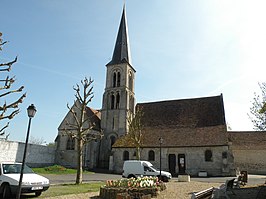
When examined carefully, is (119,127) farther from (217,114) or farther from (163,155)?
(217,114)

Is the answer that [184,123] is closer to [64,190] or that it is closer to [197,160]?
[197,160]

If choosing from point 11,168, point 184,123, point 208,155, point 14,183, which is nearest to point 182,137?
point 184,123

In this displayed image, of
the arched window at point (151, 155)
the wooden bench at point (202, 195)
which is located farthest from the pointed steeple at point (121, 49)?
the wooden bench at point (202, 195)

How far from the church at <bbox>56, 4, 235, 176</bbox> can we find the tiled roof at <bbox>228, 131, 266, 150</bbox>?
15.2 feet

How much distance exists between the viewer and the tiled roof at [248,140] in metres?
31.4

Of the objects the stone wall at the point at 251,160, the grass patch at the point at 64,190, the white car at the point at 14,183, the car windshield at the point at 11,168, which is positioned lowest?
the grass patch at the point at 64,190

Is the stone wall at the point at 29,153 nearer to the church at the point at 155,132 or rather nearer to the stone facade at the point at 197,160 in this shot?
the church at the point at 155,132

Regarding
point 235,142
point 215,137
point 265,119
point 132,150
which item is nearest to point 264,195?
point 265,119

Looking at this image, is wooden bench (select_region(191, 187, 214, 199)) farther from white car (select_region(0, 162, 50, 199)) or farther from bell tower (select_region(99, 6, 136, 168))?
A: bell tower (select_region(99, 6, 136, 168))

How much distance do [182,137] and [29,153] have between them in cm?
2057

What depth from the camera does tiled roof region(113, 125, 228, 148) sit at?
1097 inches

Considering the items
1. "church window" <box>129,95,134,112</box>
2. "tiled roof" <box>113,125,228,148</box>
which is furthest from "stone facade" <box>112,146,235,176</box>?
"church window" <box>129,95,134,112</box>

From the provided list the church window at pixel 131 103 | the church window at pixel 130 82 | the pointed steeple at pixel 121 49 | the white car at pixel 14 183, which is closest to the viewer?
the white car at pixel 14 183

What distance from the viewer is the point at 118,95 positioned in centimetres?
3816
